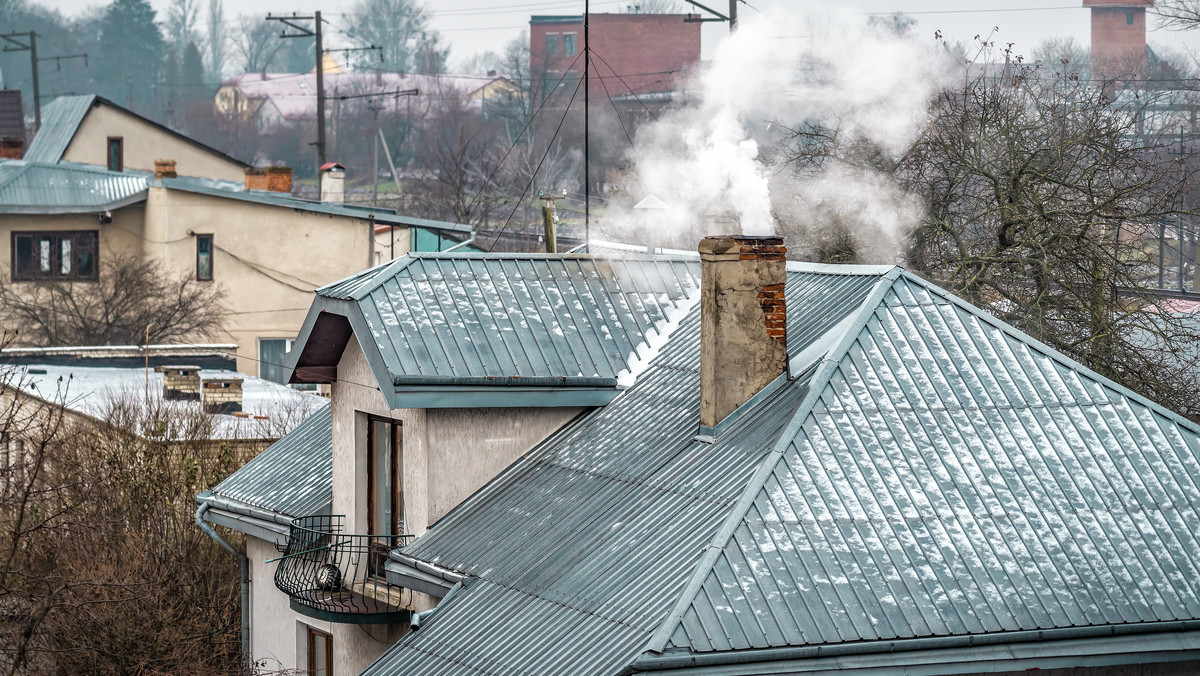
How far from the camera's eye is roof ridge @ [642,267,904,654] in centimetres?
971

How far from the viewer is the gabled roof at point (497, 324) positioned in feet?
43.5

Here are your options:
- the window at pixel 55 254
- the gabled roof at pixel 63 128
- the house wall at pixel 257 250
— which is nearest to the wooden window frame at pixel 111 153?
the gabled roof at pixel 63 128

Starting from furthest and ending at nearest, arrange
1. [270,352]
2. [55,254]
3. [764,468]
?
[55,254]
[270,352]
[764,468]

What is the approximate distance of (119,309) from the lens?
43969 mm

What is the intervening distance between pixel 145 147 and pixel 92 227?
32.4 ft

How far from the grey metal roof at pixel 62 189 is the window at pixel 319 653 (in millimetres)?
31344

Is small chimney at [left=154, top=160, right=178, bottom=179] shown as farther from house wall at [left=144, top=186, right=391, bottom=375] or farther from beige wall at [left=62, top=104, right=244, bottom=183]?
beige wall at [left=62, top=104, right=244, bottom=183]

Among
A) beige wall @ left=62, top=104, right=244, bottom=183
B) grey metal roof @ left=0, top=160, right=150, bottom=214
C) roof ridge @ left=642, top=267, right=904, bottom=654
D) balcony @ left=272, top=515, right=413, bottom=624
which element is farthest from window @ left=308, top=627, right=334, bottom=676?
beige wall @ left=62, top=104, right=244, bottom=183

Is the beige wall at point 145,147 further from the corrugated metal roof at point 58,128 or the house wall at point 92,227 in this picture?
the house wall at point 92,227

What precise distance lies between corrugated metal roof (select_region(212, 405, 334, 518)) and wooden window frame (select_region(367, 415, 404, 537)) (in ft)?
3.77

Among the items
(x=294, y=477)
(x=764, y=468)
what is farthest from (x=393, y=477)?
(x=764, y=468)

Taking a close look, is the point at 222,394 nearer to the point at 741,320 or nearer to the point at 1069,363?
the point at 741,320

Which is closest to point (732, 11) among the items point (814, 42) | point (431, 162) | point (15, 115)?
point (814, 42)

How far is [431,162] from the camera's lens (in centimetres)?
8662
